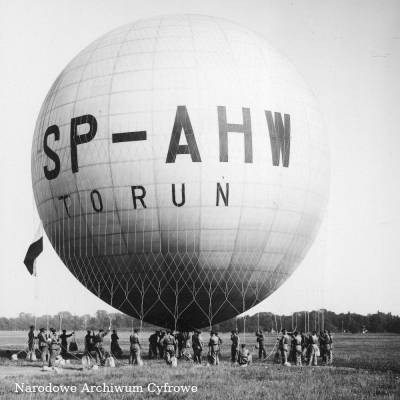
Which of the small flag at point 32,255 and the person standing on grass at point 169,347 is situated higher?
the small flag at point 32,255

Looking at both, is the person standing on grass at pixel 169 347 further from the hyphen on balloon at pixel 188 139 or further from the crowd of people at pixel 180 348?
the hyphen on balloon at pixel 188 139

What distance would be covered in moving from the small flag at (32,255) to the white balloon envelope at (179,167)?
1.21m

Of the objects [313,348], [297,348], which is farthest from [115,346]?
[313,348]

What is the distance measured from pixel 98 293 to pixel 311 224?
7.59 m

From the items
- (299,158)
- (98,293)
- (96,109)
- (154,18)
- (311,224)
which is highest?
(154,18)

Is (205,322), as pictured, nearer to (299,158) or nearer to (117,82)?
(299,158)

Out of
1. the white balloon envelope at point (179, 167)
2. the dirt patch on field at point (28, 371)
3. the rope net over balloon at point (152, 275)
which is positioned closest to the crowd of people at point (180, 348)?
the dirt patch on field at point (28, 371)

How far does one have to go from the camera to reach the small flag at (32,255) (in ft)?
70.4

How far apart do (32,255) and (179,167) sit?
22.4ft

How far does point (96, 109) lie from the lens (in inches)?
744

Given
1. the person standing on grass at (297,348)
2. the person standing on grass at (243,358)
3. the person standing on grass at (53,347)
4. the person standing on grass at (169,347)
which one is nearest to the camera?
the person standing on grass at (53,347)

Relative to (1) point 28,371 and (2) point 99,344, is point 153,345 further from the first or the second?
(1) point 28,371

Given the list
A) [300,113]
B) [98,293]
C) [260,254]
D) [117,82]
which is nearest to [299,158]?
[300,113]

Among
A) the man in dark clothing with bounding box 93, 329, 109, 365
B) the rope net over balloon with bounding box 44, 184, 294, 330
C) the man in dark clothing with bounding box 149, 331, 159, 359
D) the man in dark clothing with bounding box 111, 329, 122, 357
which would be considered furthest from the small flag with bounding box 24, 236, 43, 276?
the man in dark clothing with bounding box 93, 329, 109, 365
